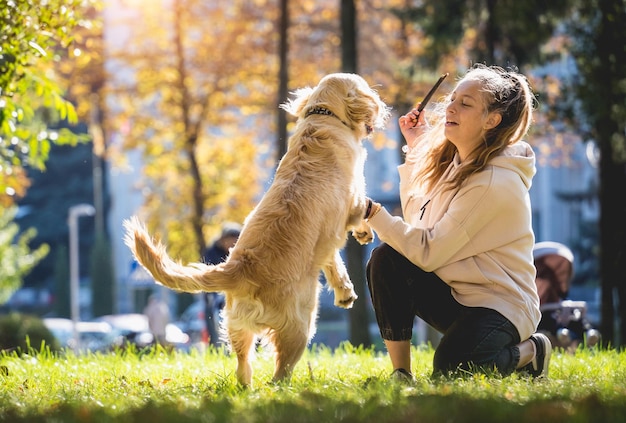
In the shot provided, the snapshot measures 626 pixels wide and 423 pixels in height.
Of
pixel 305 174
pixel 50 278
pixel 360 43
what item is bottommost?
pixel 50 278

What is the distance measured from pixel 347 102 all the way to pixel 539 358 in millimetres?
1834

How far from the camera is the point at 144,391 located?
4789 millimetres

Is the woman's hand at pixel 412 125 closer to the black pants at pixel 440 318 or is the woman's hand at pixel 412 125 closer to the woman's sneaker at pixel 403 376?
the black pants at pixel 440 318

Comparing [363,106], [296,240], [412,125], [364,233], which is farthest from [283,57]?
[296,240]

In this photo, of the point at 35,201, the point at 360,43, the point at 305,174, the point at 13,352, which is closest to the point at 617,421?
the point at 305,174

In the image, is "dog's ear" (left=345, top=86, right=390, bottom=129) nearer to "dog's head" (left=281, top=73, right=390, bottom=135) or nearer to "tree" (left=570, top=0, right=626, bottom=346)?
"dog's head" (left=281, top=73, right=390, bottom=135)

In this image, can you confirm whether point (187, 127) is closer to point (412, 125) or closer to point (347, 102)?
point (412, 125)

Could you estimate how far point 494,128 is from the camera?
530 cm

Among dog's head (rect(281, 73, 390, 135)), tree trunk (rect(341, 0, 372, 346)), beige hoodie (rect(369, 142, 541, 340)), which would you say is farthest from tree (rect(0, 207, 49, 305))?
beige hoodie (rect(369, 142, 541, 340))

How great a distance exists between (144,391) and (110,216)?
182 ft

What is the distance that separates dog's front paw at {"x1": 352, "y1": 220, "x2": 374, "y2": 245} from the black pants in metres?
0.26

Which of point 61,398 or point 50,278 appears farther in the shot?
point 50,278

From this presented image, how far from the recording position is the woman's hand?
589 cm

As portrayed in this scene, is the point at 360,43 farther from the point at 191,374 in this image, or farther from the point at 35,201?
the point at 35,201
